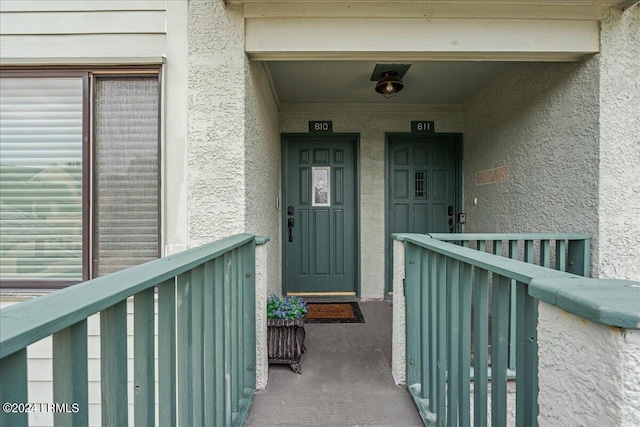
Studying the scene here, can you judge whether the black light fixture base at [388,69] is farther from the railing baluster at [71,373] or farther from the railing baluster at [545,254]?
the railing baluster at [71,373]

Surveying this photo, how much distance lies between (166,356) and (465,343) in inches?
42.9

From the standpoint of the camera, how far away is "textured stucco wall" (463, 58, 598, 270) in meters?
1.99

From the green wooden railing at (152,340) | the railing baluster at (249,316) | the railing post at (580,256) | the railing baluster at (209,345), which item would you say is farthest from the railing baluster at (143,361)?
the railing post at (580,256)

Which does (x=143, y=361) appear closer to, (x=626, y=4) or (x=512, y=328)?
(x=512, y=328)

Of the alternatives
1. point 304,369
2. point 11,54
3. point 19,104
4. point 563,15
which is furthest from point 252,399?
point 563,15

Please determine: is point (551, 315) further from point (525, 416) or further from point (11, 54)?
point (11, 54)

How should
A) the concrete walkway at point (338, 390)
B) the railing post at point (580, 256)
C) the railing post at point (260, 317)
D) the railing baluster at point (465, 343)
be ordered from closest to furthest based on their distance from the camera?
the railing baluster at point (465, 343) → the concrete walkway at point (338, 390) → the railing post at point (260, 317) → the railing post at point (580, 256)

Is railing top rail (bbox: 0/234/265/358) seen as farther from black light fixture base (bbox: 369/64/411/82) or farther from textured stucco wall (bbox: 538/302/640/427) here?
black light fixture base (bbox: 369/64/411/82)

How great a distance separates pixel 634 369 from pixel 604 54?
2321mm

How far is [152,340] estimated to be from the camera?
2.51ft

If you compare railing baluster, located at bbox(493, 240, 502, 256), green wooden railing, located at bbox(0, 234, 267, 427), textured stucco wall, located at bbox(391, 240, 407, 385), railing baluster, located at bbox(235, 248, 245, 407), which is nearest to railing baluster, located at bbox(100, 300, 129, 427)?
green wooden railing, located at bbox(0, 234, 267, 427)

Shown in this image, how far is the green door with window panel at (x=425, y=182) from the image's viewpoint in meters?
3.62

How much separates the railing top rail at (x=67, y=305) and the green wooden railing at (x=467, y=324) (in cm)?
97

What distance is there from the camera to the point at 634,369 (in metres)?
0.51
